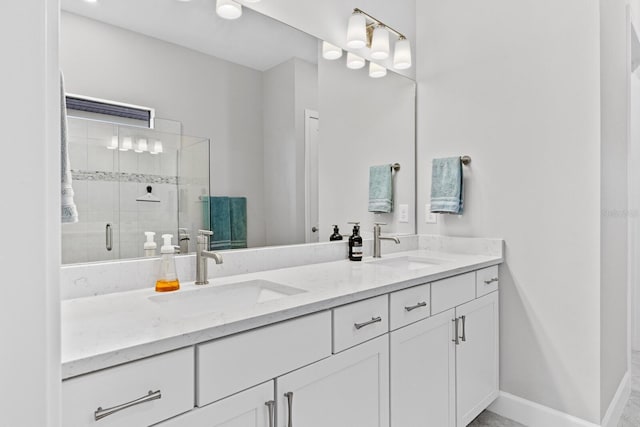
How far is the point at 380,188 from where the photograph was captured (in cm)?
241

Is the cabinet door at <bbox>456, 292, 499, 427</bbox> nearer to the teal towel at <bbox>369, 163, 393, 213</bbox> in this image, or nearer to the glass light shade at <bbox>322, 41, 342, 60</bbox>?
the teal towel at <bbox>369, 163, 393, 213</bbox>

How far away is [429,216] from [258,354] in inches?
69.2

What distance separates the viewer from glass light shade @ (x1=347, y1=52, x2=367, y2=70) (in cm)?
219

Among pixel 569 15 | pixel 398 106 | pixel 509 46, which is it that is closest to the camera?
pixel 569 15

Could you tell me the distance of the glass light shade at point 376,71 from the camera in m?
2.34

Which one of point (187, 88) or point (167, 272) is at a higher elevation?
point (187, 88)

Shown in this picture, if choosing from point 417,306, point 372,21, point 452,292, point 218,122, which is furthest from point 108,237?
point 372,21

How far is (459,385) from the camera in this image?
1.80m

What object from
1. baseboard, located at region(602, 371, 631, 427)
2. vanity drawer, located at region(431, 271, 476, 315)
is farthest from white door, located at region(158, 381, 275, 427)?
baseboard, located at region(602, 371, 631, 427)

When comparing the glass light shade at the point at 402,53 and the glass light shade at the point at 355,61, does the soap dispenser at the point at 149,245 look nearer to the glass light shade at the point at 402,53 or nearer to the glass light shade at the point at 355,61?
the glass light shade at the point at 355,61

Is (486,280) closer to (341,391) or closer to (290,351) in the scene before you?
(341,391)

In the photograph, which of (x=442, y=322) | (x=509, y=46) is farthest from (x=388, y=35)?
(x=442, y=322)

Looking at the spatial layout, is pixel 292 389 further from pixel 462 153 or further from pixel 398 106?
pixel 398 106

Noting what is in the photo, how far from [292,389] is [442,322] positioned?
87cm
